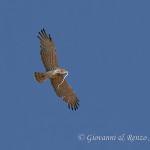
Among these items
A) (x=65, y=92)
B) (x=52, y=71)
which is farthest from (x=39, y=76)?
(x=65, y=92)

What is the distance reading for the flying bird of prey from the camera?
1583 centimetres

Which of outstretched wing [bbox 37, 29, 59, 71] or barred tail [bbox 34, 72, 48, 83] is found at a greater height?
outstretched wing [bbox 37, 29, 59, 71]

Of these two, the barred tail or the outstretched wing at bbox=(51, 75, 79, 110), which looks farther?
the outstretched wing at bbox=(51, 75, 79, 110)

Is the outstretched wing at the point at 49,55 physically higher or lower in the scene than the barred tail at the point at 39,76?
higher

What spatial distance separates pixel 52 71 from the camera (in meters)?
15.9

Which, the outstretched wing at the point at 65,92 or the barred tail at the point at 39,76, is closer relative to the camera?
the barred tail at the point at 39,76

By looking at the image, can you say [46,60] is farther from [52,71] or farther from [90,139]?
[90,139]

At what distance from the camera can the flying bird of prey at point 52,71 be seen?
1583 cm

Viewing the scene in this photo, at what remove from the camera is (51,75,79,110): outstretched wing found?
1638 centimetres

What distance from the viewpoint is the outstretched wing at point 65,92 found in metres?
16.4

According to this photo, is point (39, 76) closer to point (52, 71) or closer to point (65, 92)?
point (52, 71)

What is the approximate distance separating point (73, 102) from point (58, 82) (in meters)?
0.95

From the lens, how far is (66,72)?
15.9 metres

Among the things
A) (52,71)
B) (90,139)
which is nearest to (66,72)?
(52,71)
